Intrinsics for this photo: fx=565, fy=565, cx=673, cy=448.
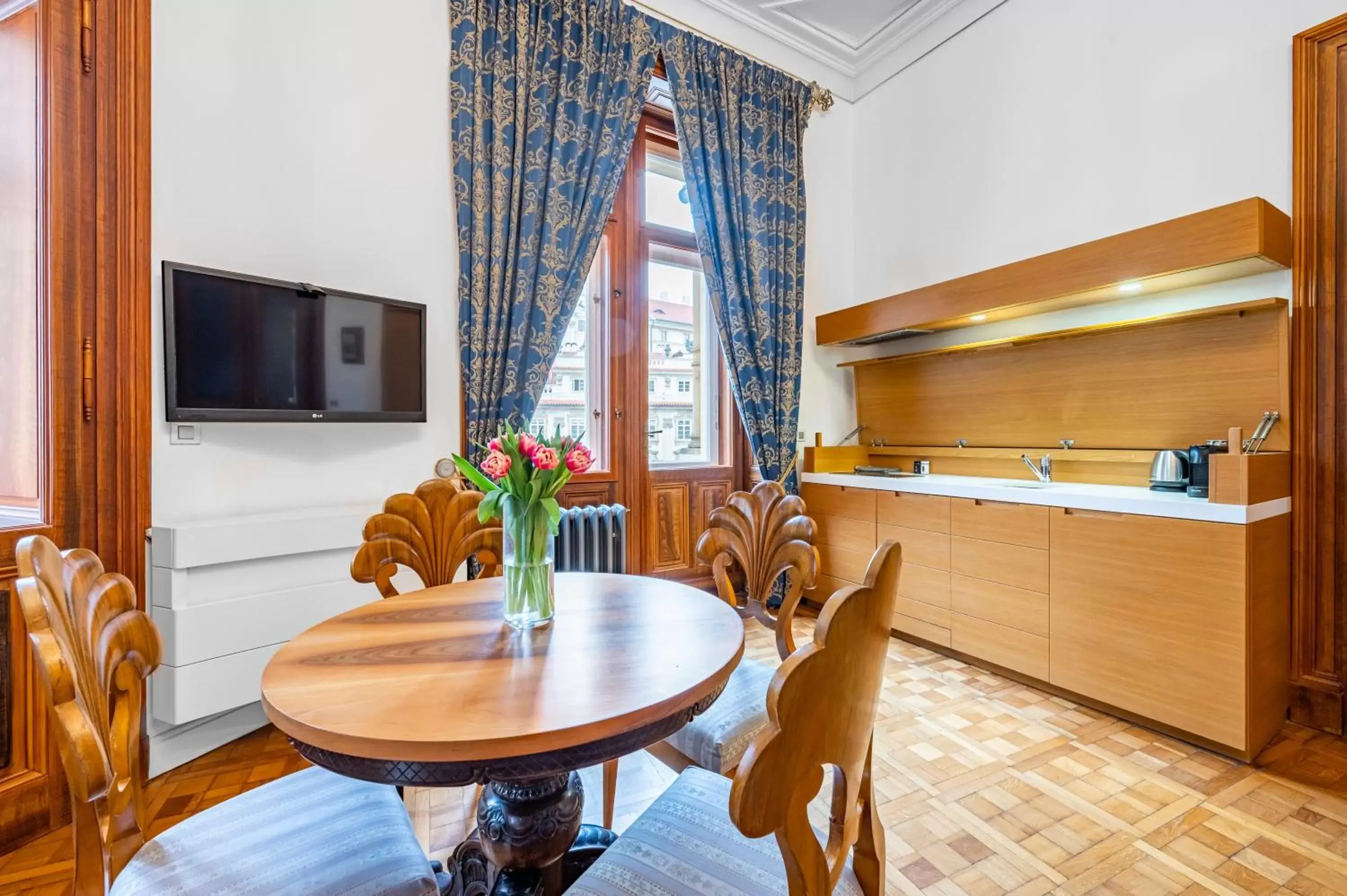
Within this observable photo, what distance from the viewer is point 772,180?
3691 millimetres

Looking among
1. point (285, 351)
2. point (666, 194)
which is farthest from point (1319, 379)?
point (285, 351)

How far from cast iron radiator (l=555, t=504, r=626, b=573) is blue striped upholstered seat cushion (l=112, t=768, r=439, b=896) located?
1834 millimetres

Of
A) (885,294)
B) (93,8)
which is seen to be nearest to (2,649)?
(93,8)

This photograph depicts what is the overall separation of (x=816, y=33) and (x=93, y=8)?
12.2 feet

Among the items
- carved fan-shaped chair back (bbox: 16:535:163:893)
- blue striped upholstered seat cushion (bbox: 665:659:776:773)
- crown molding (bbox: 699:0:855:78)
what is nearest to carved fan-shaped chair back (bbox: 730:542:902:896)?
blue striped upholstered seat cushion (bbox: 665:659:776:773)

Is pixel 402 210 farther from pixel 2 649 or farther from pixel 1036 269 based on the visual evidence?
pixel 1036 269

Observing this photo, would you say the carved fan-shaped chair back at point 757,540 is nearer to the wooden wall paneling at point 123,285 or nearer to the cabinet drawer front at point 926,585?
the cabinet drawer front at point 926,585

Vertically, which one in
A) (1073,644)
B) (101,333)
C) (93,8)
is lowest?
(1073,644)

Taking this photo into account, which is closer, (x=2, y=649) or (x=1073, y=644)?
(x=2, y=649)

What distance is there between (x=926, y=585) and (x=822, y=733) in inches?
104

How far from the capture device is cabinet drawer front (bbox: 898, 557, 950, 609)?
291 cm

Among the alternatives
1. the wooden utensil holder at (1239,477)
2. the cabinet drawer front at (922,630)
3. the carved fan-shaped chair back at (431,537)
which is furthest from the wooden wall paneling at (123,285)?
the wooden utensil holder at (1239,477)

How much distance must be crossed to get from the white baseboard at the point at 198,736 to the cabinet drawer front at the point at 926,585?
2891mm

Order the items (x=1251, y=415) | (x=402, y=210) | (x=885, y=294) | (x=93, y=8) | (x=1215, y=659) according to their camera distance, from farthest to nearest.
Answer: (x=885, y=294), (x=402, y=210), (x=1251, y=415), (x=1215, y=659), (x=93, y=8)
